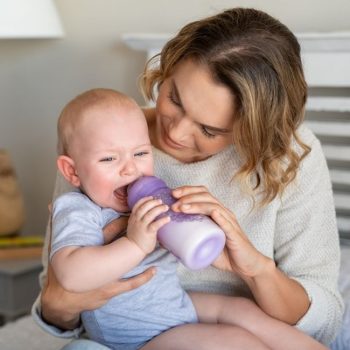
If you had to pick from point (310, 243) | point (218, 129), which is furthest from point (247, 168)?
point (310, 243)

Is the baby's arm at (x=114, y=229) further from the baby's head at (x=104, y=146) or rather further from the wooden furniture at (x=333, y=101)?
the wooden furniture at (x=333, y=101)

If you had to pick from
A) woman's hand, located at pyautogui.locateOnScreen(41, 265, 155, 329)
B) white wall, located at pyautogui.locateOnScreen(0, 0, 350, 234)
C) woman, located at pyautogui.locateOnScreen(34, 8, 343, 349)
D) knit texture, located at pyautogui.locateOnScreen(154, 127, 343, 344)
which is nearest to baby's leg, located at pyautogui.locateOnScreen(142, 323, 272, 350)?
woman, located at pyautogui.locateOnScreen(34, 8, 343, 349)

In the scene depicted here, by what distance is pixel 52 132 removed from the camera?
2779 mm

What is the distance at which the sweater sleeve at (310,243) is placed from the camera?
1.44 meters

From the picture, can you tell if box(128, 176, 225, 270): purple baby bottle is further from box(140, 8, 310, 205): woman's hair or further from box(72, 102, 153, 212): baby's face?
box(140, 8, 310, 205): woman's hair

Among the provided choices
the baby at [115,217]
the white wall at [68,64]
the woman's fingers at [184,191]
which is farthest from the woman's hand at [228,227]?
the white wall at [68,64]

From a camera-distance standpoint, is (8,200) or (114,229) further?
(8,200)

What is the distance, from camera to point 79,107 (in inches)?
49.1

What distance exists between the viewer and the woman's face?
129 cm

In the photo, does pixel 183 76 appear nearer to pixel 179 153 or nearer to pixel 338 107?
pixel 179 153

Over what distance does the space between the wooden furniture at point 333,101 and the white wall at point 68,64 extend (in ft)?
0.53

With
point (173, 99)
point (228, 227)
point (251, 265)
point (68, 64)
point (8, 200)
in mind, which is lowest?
point (8, 200)

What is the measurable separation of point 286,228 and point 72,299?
0.45 meters

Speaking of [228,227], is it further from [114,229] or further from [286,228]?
[286,228]
